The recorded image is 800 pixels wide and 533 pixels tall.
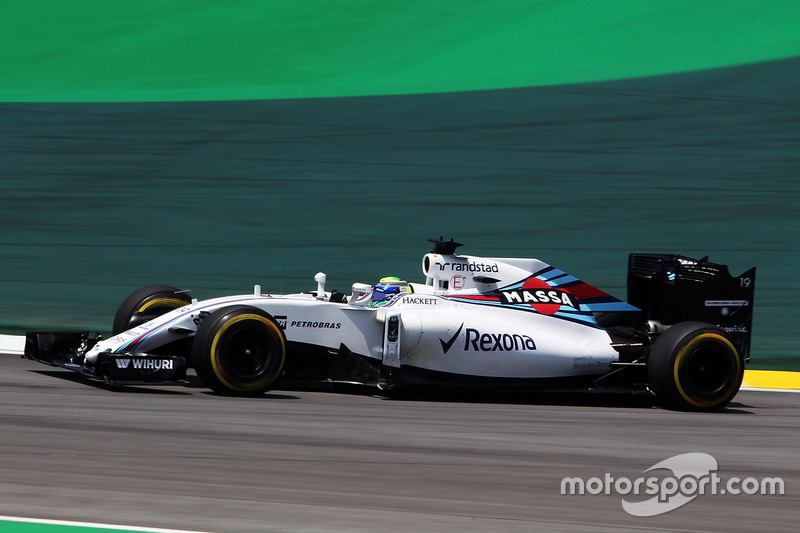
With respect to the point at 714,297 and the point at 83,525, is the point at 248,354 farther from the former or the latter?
the point at 714,297

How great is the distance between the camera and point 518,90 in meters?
18.8

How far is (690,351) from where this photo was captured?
26.1 feet

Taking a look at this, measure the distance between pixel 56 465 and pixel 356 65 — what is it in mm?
16762

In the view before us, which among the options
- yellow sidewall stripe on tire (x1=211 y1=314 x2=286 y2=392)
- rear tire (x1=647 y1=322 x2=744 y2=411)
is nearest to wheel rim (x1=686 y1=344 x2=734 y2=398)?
rear tire (x1=647 y1=322 x2=744 y2=411)

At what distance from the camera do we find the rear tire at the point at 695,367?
7.96 metres

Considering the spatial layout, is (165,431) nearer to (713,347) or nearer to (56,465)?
(56,465)

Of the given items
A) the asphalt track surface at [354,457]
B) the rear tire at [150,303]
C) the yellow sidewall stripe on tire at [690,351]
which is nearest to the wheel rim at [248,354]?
the asphalt track surface at [354,457]

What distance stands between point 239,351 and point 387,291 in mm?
1511

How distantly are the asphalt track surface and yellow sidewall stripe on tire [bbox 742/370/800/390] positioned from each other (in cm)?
151

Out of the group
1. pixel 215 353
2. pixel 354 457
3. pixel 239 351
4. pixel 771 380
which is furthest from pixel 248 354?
pixel 771 380

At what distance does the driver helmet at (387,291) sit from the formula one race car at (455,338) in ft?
0.04

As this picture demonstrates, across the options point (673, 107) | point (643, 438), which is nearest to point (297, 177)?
point (673, 107)

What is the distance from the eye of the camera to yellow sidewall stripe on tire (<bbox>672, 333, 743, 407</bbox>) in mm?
7938

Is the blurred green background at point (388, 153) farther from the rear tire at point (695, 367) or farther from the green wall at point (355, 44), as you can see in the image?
the rear tire at point (695, 367)
